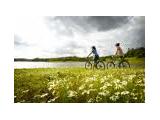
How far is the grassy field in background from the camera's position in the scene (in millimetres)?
3430

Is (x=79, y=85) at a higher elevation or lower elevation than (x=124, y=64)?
lower

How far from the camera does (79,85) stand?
3.46 meters

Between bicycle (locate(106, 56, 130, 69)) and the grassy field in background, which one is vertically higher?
bicycle (locate(106, 56, 130, 69))

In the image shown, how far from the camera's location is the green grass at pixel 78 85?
3.43 meters

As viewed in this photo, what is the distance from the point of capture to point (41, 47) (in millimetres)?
3457

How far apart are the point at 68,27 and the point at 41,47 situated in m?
0.31

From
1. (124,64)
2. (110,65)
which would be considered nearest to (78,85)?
(110,65)

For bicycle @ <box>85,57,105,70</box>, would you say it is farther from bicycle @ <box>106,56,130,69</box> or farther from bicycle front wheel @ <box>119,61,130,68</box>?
bicycle front wheel @ <box>119,61,130,68</box>

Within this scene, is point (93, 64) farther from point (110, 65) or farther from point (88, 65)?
point (110, 65)

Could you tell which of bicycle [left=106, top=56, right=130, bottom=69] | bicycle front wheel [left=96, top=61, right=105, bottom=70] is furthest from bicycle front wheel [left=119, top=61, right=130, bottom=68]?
bicycle front wheel [left=96, top=61, right=105, bottom=70]

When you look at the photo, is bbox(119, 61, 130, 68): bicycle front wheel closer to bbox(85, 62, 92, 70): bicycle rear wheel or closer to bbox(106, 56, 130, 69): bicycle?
bbox(106, 56, 130, 69): bicycle

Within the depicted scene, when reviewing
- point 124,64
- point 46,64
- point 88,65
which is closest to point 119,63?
point 124,64

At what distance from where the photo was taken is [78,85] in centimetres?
346

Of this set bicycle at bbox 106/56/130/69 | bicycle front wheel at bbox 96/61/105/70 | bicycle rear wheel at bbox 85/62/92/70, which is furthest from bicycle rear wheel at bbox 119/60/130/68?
bicycle rear wheel at bbox 85/62/92/70
